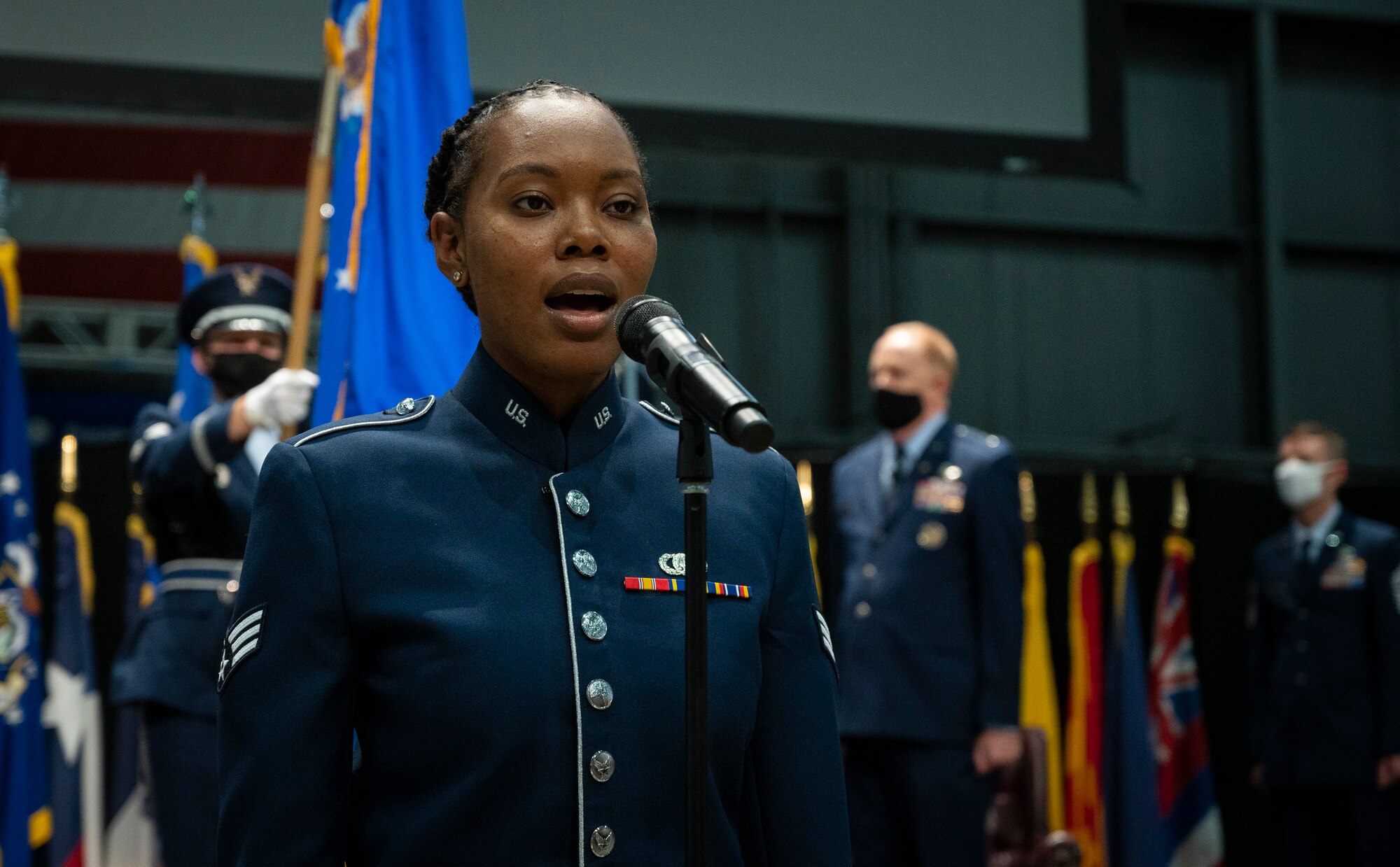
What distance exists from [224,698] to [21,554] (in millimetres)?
2779

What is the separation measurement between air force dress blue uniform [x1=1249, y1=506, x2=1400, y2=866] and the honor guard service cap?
3.41 m

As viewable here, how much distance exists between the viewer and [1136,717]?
17.8 ft

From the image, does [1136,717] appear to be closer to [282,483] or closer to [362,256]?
[362,256]

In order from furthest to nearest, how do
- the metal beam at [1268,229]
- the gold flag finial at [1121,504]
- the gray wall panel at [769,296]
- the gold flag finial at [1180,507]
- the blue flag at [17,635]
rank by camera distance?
1. the metal beam at [1268,229]
2. the gray wall panel at [769,296]
3. the gold flag finial at [1180,507]
4. the gold flag finial at [1121,504]
5. the blue flag at [17,635]

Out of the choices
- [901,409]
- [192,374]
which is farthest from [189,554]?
[901,409]

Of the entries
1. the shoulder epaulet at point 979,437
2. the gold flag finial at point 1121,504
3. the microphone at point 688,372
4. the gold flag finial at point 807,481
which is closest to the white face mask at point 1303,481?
the gold flag finial at point 1121,504

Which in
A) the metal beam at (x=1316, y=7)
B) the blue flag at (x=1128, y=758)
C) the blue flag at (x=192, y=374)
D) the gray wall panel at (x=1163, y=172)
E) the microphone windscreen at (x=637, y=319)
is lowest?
the blue flag at (x=1128, y=758)

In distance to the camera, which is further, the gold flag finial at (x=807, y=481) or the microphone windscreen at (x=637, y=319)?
the gold flag finial at (x=807, y=481)

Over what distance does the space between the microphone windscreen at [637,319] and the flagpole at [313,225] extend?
1.37 meters

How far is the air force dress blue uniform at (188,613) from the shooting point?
8.55ft

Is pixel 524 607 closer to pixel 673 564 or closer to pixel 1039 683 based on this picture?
pixel 673 564

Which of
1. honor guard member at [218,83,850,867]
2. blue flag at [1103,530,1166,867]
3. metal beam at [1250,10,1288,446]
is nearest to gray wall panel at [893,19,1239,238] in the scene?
metal beam at [1250,10,1288,446]

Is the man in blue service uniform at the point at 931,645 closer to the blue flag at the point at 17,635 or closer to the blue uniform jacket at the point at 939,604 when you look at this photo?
the blue uniform jacket at the point at 939,604

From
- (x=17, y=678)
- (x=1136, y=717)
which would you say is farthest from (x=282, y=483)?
(x=1136, y=717)
